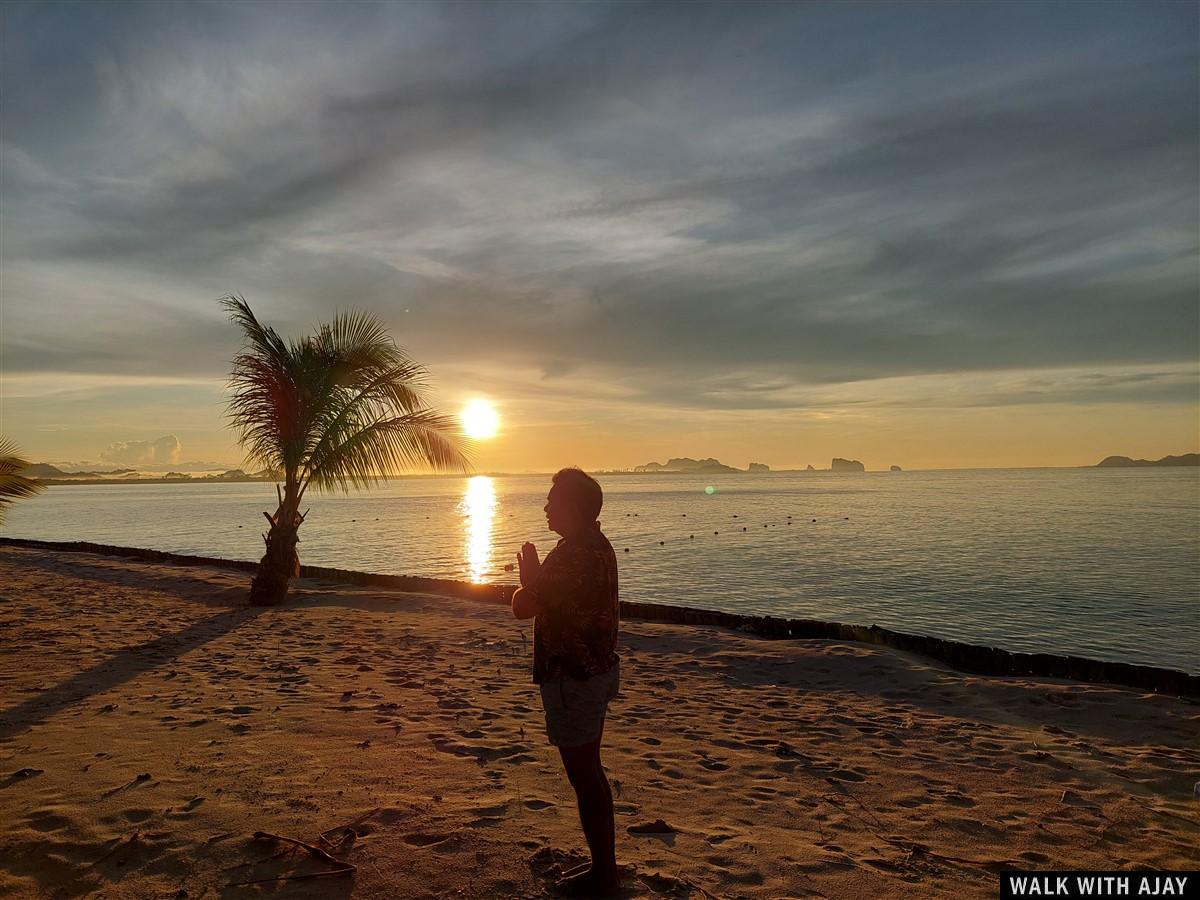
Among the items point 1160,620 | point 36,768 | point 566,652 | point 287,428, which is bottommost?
point 1160,620

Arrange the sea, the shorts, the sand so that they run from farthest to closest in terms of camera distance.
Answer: the sea, the sand, the shorts

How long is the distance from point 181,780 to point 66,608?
37.4 ft

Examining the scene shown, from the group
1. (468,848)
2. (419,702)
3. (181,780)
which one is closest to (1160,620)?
(419,702)

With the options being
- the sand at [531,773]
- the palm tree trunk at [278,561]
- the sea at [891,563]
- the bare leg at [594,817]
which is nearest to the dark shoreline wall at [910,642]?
the sand at [531,773]

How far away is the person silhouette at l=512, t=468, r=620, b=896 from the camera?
3623 millimetres

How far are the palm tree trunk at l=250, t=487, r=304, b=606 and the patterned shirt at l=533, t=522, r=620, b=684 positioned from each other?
12643mm

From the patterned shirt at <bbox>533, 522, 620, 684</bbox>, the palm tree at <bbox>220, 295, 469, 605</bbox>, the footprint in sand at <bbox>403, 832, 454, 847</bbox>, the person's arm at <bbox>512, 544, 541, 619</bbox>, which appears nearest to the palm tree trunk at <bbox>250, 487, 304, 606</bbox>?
the palm tree at <bbox>220, 295, 469, 605</bbox>

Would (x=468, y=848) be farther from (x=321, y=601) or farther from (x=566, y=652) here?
(x=321, y=601)

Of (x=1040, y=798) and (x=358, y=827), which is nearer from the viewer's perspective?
(x=358, y=827)

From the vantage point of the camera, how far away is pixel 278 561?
49.4 ft

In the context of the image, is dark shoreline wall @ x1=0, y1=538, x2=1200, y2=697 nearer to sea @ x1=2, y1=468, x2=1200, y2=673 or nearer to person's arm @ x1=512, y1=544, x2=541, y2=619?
sea @ x1=2, y1=468, x2=1200, y2=673

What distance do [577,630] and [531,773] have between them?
2.84 meters

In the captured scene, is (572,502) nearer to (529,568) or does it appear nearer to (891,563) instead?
(529,568)

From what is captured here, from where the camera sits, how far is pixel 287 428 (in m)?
14.9
